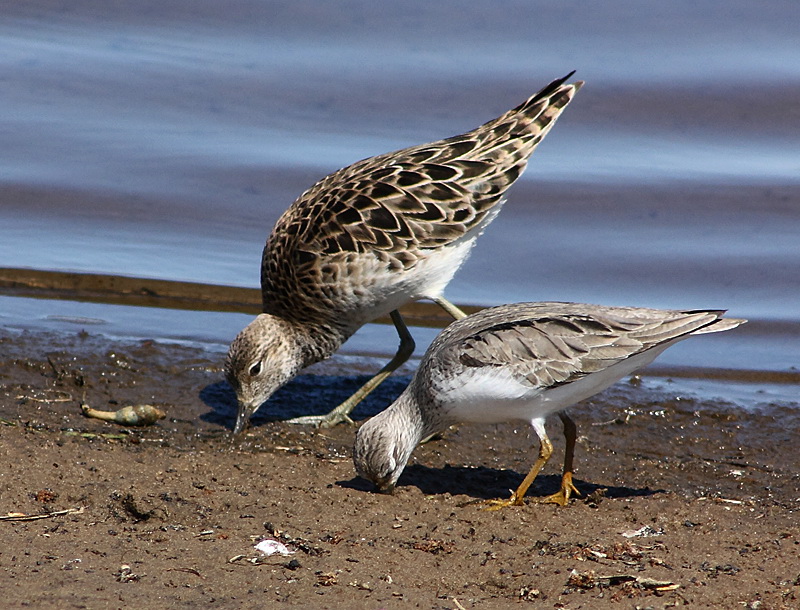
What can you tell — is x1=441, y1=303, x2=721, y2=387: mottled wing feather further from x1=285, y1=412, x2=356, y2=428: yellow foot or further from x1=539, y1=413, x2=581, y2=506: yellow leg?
x1=285, y1=412, x2=356, y2=428: yellow foot

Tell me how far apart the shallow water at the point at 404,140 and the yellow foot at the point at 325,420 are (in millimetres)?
1427

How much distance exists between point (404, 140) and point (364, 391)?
4972mm

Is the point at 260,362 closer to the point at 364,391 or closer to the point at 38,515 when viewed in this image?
the point at 364,391

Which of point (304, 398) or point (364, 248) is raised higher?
point (364, 248)

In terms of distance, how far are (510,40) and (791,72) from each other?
347cm

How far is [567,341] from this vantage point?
6262 mm

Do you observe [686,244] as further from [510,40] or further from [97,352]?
[97,352]

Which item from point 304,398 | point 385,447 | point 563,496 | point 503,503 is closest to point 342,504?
point 385,447

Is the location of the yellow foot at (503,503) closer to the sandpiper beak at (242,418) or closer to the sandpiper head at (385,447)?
the sandpiper head at (385,447)

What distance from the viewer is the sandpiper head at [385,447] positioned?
6234 mm

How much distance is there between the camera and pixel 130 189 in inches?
461

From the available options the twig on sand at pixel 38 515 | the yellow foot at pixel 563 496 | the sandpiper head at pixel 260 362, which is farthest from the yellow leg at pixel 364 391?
the twig on sand at pixel 38 515

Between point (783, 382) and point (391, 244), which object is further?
point (783, 382)

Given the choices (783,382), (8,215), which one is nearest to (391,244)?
(783,382)
